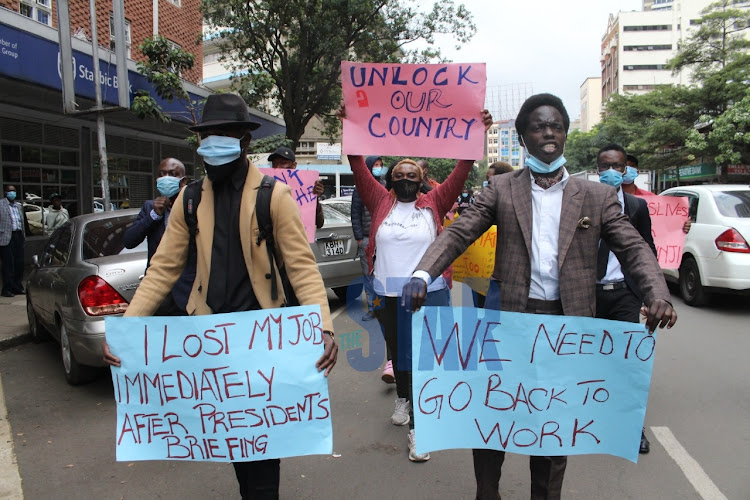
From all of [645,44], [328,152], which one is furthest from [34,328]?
[645,44]

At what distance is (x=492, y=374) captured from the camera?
241 centimetres

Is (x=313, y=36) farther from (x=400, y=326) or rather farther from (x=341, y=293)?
(x=400, y=326)

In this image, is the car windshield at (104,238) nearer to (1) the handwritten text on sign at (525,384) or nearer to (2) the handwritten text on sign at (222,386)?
(2) the handwritten text on sign at (222,386)

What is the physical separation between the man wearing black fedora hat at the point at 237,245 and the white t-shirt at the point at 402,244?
46.8 inches

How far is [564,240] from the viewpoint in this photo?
7.80ft

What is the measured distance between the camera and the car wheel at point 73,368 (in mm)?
5113

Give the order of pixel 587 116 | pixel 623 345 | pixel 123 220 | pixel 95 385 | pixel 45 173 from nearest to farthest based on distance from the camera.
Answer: pixel 623 345 → pixel 95 385 → pixel 123 220 → pixel 45 173 → pixel 587 116

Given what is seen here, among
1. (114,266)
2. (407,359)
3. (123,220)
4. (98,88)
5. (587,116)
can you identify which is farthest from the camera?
(587,116)

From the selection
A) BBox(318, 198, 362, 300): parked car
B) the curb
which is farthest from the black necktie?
the curb

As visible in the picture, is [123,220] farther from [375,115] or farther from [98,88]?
[98,88]

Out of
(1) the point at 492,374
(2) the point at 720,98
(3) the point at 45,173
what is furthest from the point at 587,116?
(1) the point at 492,374

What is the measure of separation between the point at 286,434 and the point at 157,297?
2.67 feet

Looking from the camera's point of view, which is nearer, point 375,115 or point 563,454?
point 563,454

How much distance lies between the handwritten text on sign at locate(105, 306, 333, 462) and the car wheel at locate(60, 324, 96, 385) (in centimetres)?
305
